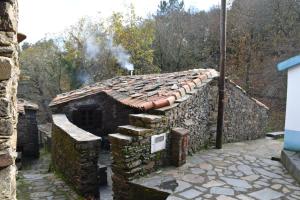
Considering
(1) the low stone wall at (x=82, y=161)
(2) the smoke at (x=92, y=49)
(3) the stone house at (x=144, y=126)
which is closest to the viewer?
(3) the stone house at (x=144, y=126)

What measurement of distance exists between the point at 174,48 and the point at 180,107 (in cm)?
1589

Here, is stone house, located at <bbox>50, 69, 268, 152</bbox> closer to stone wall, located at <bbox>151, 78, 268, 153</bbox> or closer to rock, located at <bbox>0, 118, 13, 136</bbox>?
stone wall, located at <bbox>151, 78, 268, 153</bbox>

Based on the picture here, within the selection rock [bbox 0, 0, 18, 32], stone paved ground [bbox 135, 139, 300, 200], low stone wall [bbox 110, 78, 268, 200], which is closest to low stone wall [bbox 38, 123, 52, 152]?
low stone wall [bbox 110, 78, 268, 200]

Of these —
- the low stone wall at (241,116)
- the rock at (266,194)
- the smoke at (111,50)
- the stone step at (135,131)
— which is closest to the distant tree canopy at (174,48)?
the smoke at (111,50)

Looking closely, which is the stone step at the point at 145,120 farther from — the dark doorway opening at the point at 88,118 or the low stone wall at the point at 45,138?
the low stone wall at the point at 45,138

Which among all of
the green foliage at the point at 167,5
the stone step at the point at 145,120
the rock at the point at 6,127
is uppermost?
the green foliage at the point at 167,5

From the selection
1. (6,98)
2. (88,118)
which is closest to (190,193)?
(6,98)

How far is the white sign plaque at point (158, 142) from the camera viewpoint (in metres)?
6.36

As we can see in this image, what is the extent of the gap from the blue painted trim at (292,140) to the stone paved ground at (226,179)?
0.56 metres

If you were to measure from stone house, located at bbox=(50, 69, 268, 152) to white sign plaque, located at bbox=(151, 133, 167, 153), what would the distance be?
1.35ft

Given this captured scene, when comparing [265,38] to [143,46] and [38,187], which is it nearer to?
[143,46]

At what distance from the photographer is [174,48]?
22.6 metres

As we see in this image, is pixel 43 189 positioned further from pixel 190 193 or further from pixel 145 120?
pixel 190 193

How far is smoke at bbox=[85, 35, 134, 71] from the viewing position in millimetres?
23875
